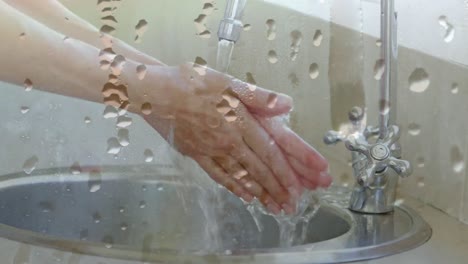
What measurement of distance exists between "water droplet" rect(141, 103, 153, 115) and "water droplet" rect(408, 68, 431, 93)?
0.29 meters

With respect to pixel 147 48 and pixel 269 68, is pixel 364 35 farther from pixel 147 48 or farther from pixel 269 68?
pixel 147 48

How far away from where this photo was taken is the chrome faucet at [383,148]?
73cm

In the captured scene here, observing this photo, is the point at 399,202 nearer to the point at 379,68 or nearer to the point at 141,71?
the point at 379,68

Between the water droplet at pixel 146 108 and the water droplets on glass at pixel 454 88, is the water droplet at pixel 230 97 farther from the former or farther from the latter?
the water droplets on glass at pixel 454 88

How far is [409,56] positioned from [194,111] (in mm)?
246

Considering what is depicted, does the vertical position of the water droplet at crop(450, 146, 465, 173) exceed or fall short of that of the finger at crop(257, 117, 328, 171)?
it exceeds it

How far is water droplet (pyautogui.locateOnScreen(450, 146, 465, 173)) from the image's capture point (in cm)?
71

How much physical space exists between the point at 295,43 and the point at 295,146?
0.12 meters

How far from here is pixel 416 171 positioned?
29.5 inches

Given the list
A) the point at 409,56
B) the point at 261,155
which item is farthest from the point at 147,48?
the point at 409,56

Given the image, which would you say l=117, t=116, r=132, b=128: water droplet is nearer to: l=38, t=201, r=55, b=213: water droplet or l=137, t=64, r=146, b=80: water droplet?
l=137, t=64, r=146, b=80: water droplet

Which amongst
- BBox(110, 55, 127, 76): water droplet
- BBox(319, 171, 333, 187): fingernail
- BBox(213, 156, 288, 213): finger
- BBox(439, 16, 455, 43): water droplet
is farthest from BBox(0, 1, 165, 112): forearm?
BBox(439, 16, 455, 43): water droplet

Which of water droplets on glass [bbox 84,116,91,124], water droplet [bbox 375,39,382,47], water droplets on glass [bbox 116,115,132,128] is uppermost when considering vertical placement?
water droplet [bbox 375,39,382,47]

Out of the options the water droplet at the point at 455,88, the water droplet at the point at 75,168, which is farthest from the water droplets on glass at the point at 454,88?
the water droplet at the point at 75,168
